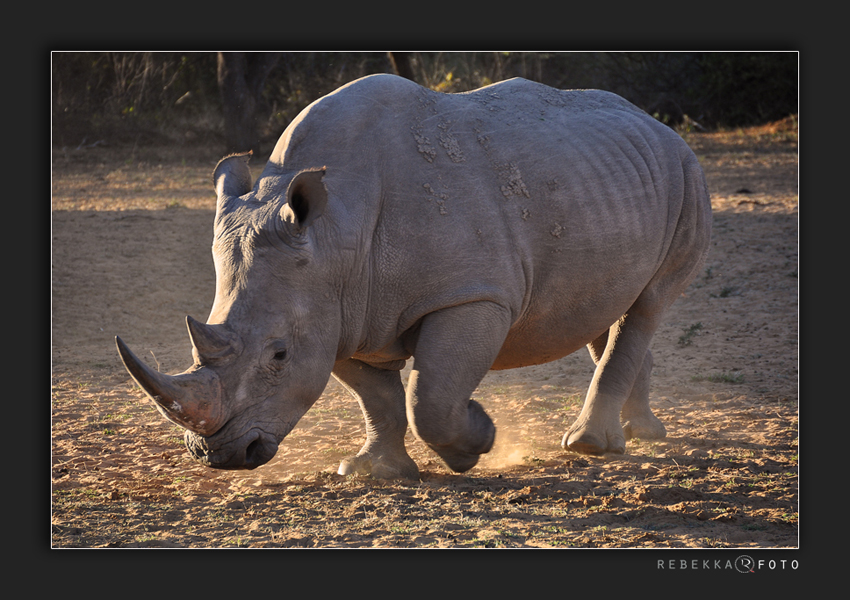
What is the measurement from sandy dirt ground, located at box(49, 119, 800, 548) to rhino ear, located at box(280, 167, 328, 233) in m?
1.41

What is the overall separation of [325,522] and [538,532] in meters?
0.99

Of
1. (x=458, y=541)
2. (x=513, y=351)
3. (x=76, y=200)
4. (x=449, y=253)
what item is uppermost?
(x=76, y=200)

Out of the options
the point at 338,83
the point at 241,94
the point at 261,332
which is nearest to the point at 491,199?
the point at 261,332

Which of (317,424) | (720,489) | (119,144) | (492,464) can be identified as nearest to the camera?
(720,489)

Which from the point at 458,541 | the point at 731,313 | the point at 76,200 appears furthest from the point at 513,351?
the point at 76,200

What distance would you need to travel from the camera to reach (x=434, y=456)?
5758 millimetres

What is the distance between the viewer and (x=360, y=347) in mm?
4664

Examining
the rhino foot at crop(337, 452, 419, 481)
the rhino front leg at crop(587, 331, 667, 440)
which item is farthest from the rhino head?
the rhino front leg at crop(587, 331, 667, 440)

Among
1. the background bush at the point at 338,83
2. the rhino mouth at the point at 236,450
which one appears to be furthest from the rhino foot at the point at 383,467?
the background bush at the point at 338,83

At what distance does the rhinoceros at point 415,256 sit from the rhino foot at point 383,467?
1 centimetres

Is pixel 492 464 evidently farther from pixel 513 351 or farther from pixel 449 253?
pixel 449 253

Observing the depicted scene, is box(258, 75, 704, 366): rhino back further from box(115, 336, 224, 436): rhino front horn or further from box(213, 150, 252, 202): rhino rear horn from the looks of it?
box(115, 336, 224, 436): rhino front horn

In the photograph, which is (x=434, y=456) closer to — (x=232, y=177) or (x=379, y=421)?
(x=379, y=421)

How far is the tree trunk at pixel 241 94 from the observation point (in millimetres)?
15249
